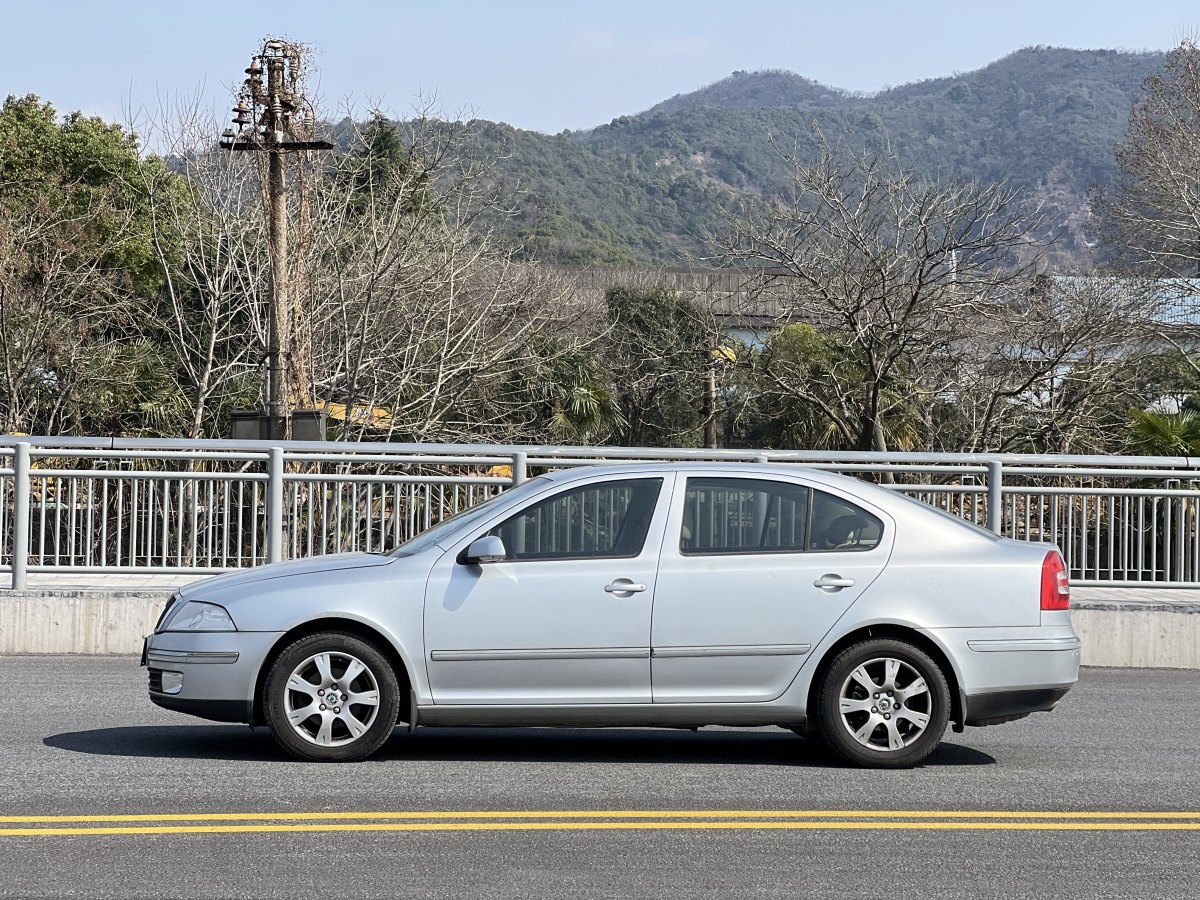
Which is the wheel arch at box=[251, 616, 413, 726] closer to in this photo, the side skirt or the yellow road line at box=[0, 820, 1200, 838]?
the side skirt

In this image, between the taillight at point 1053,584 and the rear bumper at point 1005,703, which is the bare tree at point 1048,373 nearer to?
the taillight at point 1053,584

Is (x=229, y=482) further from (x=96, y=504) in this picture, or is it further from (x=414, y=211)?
(x=414, y=211)

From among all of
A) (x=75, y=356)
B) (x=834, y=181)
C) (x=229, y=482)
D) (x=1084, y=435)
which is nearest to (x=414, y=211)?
(x=75, y=356)

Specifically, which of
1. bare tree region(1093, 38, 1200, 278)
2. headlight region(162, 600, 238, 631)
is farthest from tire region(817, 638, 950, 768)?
bare tree region(1093, 38, 1200, 278)

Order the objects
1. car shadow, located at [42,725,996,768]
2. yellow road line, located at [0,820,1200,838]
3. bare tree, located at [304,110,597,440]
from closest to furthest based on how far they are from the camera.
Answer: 1. yellow road line, located at [0,820,1200,838]
2. car shadow, located at [42,725,996,768]
3. bare tree, located at [304,110,597,440]

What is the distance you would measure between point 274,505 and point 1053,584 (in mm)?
6938

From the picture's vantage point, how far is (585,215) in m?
102

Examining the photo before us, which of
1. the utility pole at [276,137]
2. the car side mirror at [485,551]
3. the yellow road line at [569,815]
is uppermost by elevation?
the utility pole at [276,137]

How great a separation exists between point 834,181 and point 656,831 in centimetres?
1811

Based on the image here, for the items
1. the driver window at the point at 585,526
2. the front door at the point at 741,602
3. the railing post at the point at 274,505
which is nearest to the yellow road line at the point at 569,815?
the front door at the point at 741,602

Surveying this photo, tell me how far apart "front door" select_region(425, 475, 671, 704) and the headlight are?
3.29 ft

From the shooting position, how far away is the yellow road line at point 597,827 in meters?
5.89

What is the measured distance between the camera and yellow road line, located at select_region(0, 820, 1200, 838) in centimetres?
589

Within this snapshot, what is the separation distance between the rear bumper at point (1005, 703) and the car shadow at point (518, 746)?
0.43 meters
